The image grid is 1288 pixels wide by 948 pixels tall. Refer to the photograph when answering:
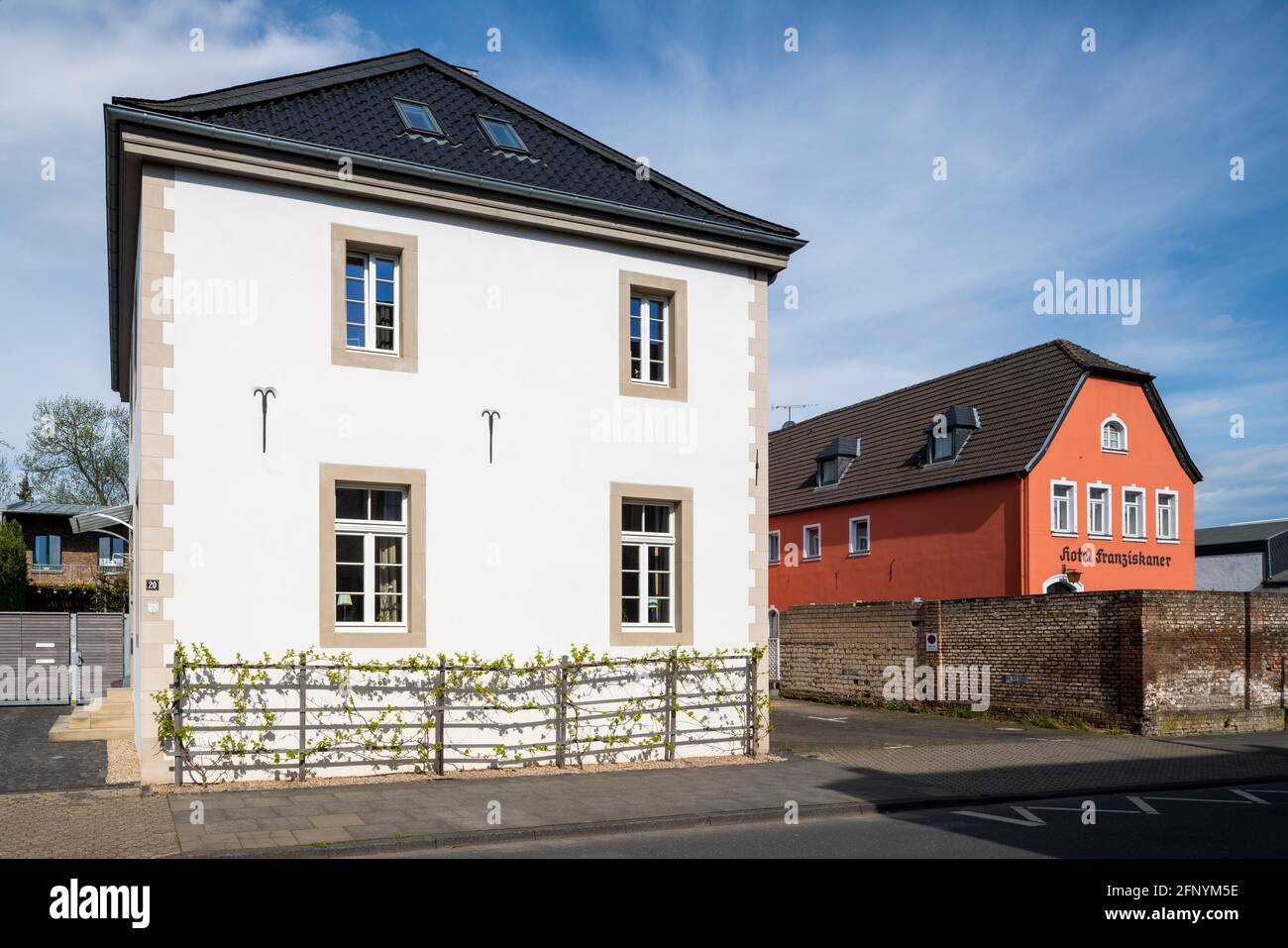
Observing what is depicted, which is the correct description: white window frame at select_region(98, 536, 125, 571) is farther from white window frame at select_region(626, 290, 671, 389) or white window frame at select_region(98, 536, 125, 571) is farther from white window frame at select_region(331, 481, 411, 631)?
white window frame at select_region(331, 481, 411, 631)

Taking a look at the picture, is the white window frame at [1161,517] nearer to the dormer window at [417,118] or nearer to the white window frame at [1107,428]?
the white window frame at [1107,428]

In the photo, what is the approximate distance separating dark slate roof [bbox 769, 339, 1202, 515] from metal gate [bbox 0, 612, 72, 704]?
22.5 metres

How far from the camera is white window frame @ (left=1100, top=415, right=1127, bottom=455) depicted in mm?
33031

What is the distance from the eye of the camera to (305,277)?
13172mm

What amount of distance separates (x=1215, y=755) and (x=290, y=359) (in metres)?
13.5

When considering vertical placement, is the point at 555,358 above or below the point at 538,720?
above

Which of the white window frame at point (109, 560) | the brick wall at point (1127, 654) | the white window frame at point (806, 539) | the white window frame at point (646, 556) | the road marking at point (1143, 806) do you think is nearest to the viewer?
the road marking at point (1143, 806)

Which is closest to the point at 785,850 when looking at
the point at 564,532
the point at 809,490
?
the point at 564,532

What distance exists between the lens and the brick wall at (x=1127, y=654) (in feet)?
63.2

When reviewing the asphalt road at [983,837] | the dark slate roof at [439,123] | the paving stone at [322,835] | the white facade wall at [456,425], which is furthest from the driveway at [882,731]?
the paving stone at [322,835]

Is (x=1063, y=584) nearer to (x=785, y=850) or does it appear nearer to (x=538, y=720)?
(x=538, y=720)

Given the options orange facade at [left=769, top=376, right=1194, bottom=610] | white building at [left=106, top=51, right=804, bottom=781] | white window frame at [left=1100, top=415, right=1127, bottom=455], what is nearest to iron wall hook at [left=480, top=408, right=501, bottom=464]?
white building at [left=106, top=51, right=804, bottom=781]

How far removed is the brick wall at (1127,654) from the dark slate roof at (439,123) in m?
8.85

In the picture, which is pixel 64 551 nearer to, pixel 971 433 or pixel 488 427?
pixel 971 433
